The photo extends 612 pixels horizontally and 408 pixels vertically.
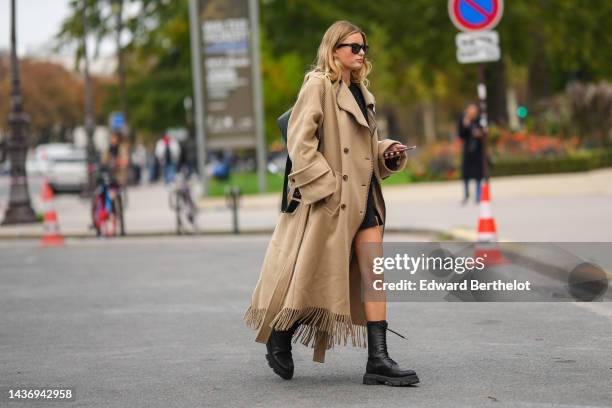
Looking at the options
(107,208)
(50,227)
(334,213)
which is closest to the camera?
(334,213)

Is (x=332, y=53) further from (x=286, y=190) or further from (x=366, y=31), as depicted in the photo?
(x=366, y=31)

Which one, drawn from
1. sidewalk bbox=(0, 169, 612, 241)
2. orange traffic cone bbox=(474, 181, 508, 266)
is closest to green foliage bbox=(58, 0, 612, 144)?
sidewalk bbox=(0, 169, 612, 241)

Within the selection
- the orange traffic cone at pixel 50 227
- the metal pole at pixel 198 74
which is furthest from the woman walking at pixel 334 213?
the metal pole at pixel 198 74

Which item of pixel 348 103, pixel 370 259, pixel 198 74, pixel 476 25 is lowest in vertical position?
pixel 370 259

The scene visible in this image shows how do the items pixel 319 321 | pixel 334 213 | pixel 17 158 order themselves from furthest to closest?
pixel 17 158 < pixel 319 321 < pixel 334 213

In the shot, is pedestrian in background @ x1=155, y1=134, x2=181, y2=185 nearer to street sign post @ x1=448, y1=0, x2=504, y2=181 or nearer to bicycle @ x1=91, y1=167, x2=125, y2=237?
bicycle @ x1=91, y1=167, x2=125, y2=237

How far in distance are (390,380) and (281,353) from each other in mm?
672

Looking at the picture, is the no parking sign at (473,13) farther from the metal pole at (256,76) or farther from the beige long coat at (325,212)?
the metal pole at (256,76)

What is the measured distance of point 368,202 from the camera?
23.1ft

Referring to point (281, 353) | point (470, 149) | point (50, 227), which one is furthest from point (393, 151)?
point (470, 149)

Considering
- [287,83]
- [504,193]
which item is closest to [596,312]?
[504,193]

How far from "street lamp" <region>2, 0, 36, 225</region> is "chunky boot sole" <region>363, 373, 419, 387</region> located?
1927cm

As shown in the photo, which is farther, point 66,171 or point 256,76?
point 66,171

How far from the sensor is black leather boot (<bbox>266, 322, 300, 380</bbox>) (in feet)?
23.6
